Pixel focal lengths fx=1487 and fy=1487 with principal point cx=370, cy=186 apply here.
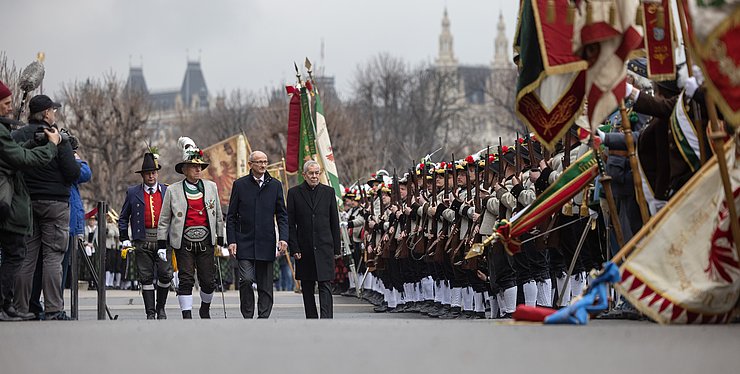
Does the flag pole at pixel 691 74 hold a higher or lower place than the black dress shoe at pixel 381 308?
higher

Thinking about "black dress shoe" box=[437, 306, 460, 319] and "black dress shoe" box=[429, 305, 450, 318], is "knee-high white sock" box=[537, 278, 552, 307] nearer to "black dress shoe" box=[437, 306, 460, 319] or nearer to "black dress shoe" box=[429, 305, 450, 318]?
"black dress shoe" box=[437, 306, 460, 319]

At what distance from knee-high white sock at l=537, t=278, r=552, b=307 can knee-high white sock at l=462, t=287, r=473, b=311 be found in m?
2.17

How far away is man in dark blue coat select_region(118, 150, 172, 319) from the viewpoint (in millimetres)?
16500

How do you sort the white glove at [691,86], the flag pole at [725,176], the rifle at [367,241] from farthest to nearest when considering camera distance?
the rifle at [367,241] → the white glove at [691,86] → the flag pole at [725,176]

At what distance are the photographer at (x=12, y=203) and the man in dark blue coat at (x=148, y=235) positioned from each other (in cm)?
372

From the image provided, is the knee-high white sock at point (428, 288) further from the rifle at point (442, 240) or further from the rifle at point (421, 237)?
the rifle at point (442, 240)

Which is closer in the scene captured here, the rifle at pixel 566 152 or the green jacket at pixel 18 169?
the green jacket at pixel 18 169

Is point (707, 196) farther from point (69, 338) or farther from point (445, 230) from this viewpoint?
point (445, 230)

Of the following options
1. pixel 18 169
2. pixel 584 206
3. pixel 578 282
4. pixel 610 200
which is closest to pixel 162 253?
pixel 18 169

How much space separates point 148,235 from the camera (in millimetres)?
16688

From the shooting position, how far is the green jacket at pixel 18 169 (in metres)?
12.0

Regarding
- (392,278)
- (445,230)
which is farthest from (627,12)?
(392,278)

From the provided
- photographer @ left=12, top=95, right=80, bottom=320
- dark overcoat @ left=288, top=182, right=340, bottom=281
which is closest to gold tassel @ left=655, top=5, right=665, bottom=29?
photographer @ left=12, top=95, right=80, bottom=320

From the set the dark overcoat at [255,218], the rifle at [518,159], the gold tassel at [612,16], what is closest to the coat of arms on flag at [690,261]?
the gold tassel at [612,16]
